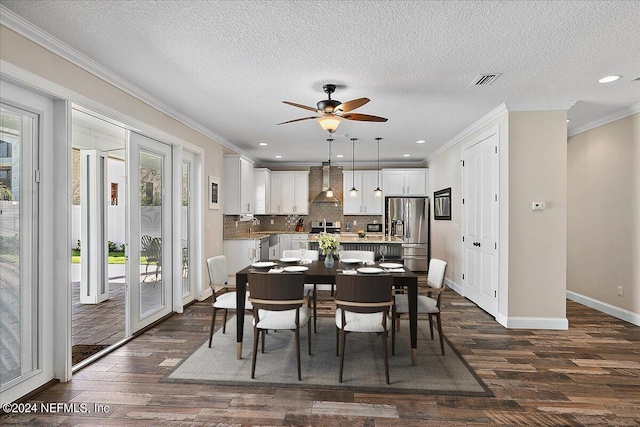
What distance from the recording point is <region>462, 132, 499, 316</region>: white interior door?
4.58m

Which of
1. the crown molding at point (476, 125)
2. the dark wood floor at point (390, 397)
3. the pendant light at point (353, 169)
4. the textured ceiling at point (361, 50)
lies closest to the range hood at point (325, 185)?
the pendant light at point (353, 169)

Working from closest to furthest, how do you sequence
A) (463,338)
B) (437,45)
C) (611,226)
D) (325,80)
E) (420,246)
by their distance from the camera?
(437,45) < (325,80) < (463,338) < (611,226) < (420,246)

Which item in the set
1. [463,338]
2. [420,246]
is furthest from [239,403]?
[420,246]

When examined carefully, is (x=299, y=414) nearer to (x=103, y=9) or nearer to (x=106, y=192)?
(x=103, y=9)

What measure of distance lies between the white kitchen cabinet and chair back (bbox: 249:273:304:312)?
496cm

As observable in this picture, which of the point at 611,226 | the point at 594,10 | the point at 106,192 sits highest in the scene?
the point at 594,10

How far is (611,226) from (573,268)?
0.99m

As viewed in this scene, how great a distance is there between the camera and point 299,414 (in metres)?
2.41

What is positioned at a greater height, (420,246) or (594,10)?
(594,10)

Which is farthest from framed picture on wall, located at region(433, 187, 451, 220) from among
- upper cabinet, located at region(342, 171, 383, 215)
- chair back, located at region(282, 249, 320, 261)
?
chair back, located at region(282, 249, 320, 261)

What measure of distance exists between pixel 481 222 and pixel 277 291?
131 inches

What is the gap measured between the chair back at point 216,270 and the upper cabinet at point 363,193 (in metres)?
5.03

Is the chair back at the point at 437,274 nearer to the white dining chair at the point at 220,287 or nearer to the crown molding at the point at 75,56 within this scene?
the white dining chair at the point at 220,287

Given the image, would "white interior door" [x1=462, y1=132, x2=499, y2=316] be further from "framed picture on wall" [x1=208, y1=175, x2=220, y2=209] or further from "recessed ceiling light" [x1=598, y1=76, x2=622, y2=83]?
"framed picture on wall" [x1=208, y1=175, x2=220, y2=209]
